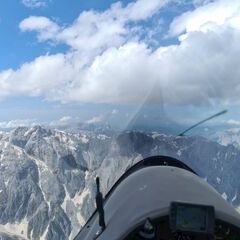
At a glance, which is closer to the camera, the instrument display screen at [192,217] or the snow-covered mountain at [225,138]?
the instrument display screen at [192,217]

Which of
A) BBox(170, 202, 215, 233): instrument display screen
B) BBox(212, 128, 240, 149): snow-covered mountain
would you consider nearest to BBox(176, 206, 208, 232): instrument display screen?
BBox(170, 202, 215, 233): instrument display screen

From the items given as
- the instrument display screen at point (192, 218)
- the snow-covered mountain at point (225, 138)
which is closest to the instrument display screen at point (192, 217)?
the instrument display screen at point (192, 218)

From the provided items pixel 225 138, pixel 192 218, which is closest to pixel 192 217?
pixel 192 218

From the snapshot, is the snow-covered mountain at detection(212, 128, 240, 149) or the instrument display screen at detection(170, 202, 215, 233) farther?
the snow-covered mountain at detection(212, 128, 240, 149)

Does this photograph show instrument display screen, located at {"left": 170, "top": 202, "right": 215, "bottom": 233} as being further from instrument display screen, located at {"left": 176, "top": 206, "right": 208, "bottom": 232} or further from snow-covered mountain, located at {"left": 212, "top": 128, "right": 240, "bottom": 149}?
snow-covered mountain, located at {"left": 212, "top": 128, "right": 240, "bottom": 149}

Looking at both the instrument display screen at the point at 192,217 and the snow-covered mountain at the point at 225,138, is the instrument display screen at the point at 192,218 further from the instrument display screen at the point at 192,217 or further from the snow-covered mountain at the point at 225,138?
the snow-covered mountain at the point at 225,138

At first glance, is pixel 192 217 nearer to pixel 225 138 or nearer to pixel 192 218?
pixel 192 218

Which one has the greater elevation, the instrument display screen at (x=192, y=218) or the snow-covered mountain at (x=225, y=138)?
the snow-covered mountain at (x=225, y=138)

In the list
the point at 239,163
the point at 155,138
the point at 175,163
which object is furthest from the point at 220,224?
the point at 239,163
